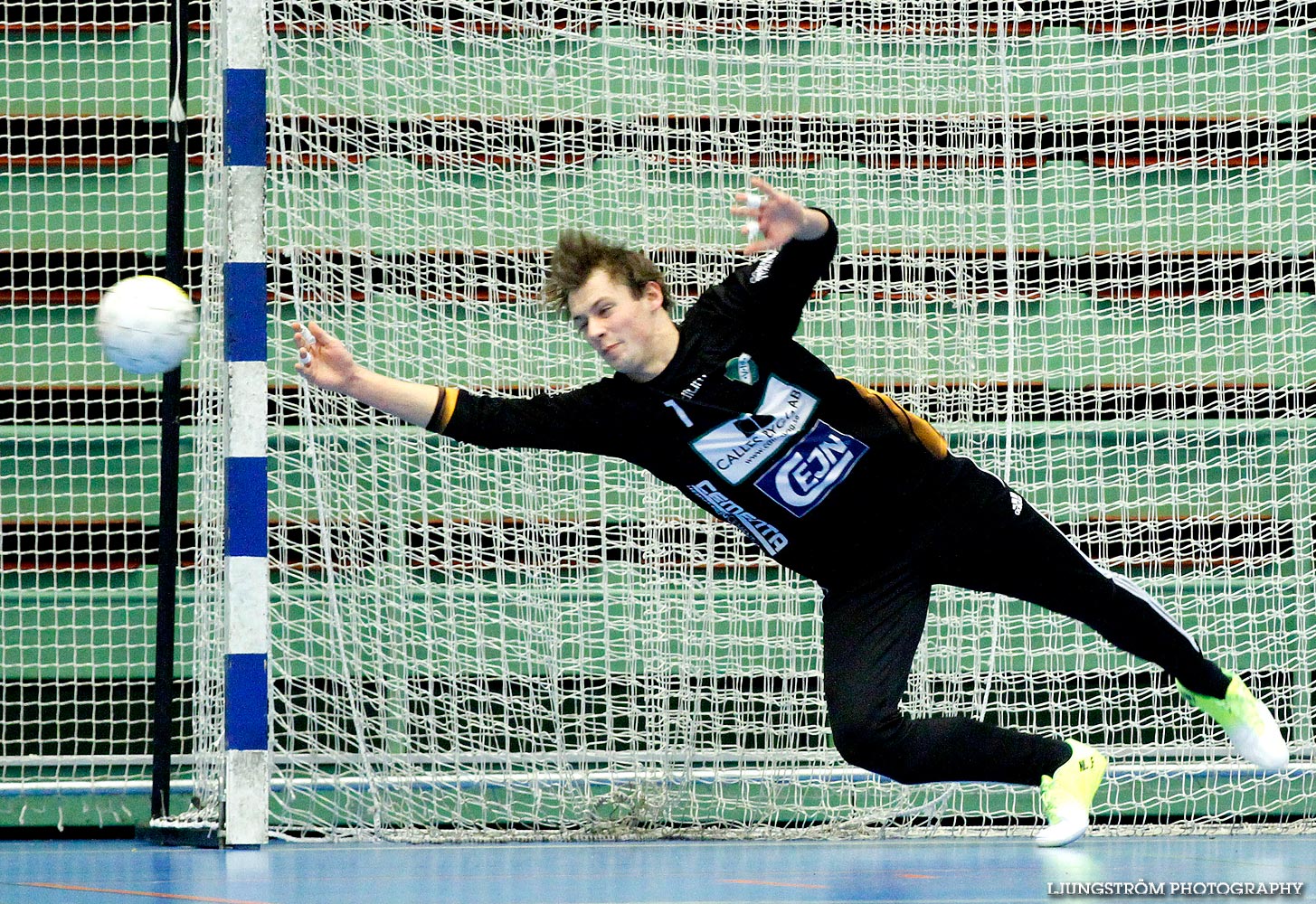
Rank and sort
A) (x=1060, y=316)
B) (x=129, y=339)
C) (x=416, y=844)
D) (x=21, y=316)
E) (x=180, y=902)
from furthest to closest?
(x=21, y=316) → (x=1060, y=316) → (x=416, y=844) → (x=129, y=339) → (x=180, y=902)

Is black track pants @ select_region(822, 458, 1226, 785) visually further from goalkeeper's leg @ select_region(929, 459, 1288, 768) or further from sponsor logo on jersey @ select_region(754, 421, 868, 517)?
sponsor logo on jersey @ select_region(754, 421, 868, 517)

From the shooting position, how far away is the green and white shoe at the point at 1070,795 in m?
3.40

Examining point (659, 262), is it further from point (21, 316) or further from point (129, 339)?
point (21, 316)

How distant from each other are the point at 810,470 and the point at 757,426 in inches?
6.8

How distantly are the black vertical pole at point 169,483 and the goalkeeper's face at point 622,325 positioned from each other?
159cm

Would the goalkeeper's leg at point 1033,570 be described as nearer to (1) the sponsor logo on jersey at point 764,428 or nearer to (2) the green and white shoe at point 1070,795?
(2) the green and white shoe at point 1070,795

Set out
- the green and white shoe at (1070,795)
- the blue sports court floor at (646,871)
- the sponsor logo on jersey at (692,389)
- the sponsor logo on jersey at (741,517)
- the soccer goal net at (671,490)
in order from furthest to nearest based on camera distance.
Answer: the soccer goal net at (671,490) → the sponsor logo on jersey at (741,517) → the sponsor logo on jersey at (692,389) → the green and white shoe at (1070,795) → the blue sports court floor at (646,871)

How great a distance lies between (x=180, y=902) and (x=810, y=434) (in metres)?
1.80

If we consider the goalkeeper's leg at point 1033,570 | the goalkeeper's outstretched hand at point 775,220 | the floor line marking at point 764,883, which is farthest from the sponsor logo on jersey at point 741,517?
the floor line marking at point 764,883

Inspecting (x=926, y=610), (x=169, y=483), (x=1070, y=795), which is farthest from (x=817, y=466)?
(x=169, y=483)

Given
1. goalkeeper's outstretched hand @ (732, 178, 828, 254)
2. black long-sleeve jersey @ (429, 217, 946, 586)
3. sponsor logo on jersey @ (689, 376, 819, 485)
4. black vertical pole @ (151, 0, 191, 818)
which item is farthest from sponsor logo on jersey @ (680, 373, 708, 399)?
black vertical pole @ (151, 0, 191, 818)

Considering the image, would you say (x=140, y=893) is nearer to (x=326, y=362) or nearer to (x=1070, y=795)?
(x=326, y=362)

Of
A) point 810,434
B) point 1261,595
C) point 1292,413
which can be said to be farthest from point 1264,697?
point 810,434

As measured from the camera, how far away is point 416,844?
4559mm
